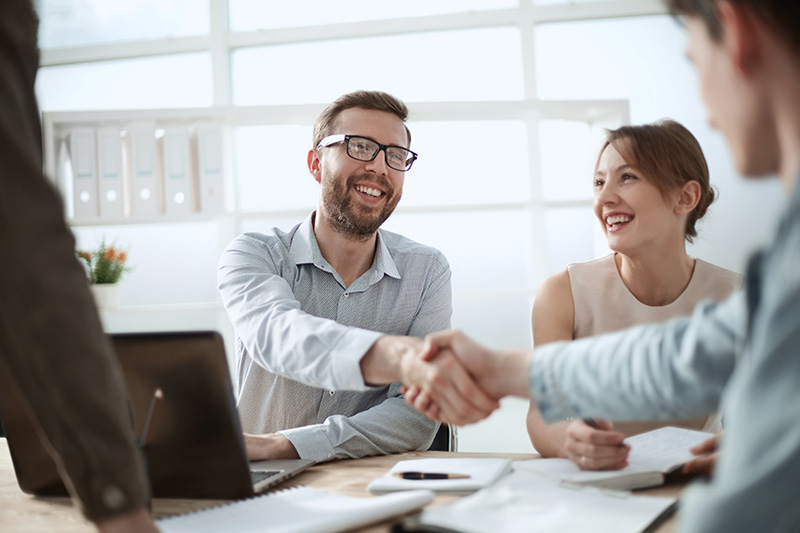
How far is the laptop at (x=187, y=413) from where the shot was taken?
1126 mm

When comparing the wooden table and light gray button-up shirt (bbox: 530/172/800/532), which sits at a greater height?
light gray button-up shirt (bbox: 530/172/800/532)

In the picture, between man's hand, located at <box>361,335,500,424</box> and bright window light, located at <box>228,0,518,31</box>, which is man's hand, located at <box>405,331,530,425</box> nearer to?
man's hand, located at <box>361,335,500,424</box>

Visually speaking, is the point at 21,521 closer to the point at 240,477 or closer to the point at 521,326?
the point at 240,477

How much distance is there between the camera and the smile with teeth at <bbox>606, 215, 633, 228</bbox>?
2.04 m

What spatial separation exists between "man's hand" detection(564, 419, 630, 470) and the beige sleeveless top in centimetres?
76

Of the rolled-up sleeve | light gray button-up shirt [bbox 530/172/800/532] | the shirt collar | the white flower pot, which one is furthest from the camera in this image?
the white flower pot

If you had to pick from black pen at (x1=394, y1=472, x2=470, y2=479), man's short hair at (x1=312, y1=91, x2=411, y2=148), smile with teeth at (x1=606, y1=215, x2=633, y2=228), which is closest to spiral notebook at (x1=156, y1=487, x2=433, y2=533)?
black pen at (x1=394, y1=472, x2=470, y2=479)

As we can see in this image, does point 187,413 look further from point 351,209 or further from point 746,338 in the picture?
point 351,209

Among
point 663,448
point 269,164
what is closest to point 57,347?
point 663,448

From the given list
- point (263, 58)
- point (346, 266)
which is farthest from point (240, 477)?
point (263, 58)

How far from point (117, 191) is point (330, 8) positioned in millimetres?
1862

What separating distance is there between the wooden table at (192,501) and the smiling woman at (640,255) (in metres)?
0.64

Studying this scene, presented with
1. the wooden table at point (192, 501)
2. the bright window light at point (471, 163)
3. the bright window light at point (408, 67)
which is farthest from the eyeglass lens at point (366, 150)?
the bright window light at point (408, 67)

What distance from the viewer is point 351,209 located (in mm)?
2178
